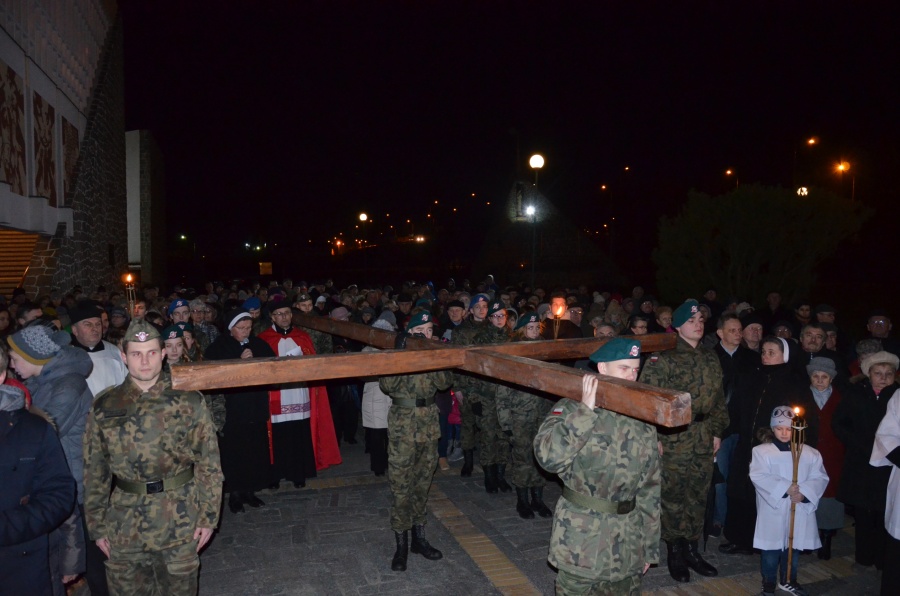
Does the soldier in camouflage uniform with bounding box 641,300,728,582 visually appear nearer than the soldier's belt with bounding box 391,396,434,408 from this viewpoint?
Yes

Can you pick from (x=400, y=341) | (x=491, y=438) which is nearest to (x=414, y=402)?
(x=400, y=341)

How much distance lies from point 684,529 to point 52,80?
17624 millimetres

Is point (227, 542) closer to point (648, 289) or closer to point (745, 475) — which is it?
point (745, 475)

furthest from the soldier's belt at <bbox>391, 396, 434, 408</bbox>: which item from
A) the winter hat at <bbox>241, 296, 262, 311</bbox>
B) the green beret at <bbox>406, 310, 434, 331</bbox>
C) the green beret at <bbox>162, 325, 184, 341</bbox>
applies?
the winter hat at <bbox>241, 296, 262, 311</bbox>

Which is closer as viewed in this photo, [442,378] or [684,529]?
[684,529]

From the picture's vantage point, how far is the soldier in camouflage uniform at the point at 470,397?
311 inches

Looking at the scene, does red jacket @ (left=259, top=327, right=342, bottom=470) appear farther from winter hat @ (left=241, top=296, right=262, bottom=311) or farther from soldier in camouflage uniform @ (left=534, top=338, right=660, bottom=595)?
soldier in camouflage uniform @ (left=534, top=338, right=660, bottom=595)

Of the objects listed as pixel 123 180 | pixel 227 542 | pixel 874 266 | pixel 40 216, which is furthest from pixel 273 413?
pixel 874 266

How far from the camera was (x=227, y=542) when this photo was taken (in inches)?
241

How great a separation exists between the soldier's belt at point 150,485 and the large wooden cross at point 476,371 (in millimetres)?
771

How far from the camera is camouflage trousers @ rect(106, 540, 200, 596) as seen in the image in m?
3.75

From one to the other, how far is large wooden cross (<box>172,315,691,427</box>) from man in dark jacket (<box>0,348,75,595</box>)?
2.46 feet

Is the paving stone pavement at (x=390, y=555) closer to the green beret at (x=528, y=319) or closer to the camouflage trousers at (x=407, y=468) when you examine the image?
the camouflage trousers at (x=407, y=468)

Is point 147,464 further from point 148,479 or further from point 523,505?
point 523,505
